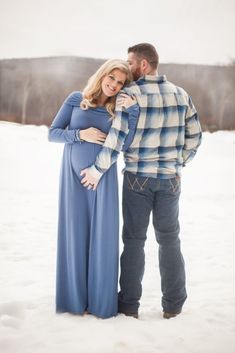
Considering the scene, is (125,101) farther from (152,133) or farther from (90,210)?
(90,210)

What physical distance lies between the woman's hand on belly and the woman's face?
0.47 ft

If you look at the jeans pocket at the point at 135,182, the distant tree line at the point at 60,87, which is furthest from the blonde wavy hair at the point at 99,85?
the distant tree line at the point at 60,87

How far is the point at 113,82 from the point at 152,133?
0.23 m

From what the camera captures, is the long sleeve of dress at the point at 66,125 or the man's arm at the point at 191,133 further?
the man's arm at the point at 191,133

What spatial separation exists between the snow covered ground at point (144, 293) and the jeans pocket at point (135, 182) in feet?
1.57

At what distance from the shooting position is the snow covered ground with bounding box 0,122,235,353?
1174 millimetres

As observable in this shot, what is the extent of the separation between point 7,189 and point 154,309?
2977mm

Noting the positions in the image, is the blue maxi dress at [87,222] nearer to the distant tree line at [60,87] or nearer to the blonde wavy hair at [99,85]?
the blonde wavy hair at [99,85]

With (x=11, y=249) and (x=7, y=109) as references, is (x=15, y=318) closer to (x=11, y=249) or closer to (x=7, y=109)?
(x=11, y=249)

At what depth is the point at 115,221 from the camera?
1365mm

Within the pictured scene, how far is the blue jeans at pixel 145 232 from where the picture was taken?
1373 millimetres

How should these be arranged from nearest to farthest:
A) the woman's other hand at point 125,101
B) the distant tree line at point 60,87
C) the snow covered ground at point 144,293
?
the snow covered ground at point 144,293 → the woman's other hand at point 125,101 → the distant tree line at point 60,87

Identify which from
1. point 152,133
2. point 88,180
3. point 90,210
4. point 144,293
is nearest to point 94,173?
point 88,180

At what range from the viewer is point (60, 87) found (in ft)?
17.2
